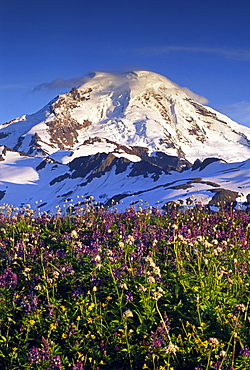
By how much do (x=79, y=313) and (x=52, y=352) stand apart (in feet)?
4.63

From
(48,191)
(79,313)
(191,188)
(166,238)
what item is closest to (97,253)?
(79,313)

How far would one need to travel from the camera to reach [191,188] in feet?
376

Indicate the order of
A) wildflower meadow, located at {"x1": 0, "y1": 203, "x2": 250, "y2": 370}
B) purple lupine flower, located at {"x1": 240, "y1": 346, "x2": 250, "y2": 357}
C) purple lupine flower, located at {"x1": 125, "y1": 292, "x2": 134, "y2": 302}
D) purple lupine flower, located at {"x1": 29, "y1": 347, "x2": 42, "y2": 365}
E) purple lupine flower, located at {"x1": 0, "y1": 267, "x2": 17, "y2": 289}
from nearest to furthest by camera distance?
purple lupine flower, located at {"x1": 240, "y1": 346, "x2": 250, "y2": 357}
purple lupine flower, located at {"x1": 29, "y1": 347, "x2": 42, "y2": 365}
wildflower meadow, located at {"x1": 0, "y1": 203, "x2": 250, "y2": 370}
purple lupine flower, located at {"x1": 125, "y1": 292, "x2": 134, "y2": 302}
purple lupine flower, located at {"x1": 0, "y1": 267, "x2": 17, "y2": 289}

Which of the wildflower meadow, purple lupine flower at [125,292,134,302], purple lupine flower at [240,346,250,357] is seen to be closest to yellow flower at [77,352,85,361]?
the wildflower meadow

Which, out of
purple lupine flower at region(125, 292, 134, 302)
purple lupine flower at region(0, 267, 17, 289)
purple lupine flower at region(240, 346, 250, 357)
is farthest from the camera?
purple lupine flower at region(0, 267, 17, 289)

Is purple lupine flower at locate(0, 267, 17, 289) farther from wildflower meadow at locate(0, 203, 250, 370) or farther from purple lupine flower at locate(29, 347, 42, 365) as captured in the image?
purple lupine flower at locate(29, 347, 42, 365)

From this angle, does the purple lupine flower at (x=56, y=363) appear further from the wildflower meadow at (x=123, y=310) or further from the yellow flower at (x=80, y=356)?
the yellow flower at (x=80, y=356)

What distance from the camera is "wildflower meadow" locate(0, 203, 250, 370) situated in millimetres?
7016

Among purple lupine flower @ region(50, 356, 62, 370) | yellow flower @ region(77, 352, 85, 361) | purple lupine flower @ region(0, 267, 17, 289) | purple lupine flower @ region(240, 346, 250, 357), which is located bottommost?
purple lupine flower @ region(240, 346, 250, 357)

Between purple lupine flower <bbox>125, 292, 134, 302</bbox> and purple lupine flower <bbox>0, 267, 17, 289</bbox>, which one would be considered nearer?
purple lupine flower <bbox>125, 292, 134, 302</bbox>

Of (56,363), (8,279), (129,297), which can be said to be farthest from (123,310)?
(8,279)

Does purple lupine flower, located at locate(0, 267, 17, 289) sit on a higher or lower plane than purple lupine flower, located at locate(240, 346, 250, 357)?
higher

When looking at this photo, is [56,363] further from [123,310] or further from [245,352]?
[245,352]

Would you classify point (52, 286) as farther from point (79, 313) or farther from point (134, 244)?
point (134, 244)
